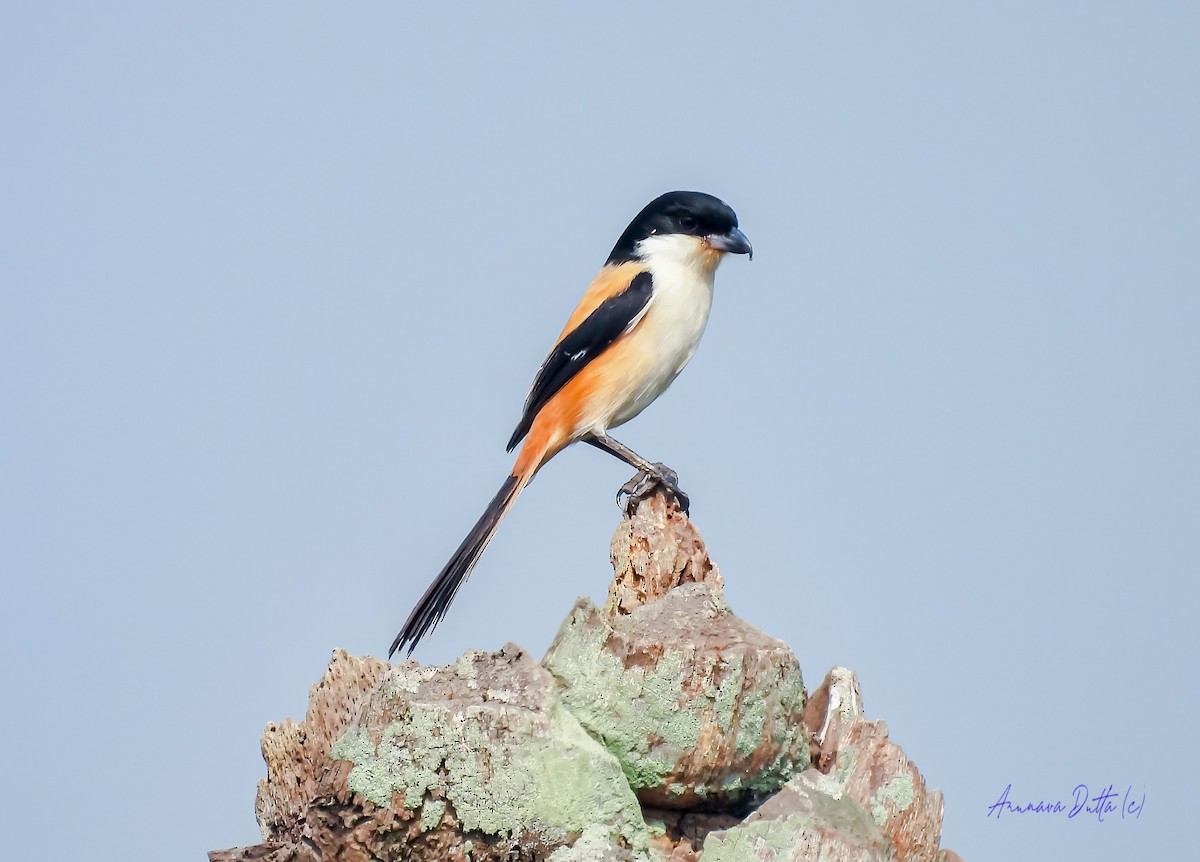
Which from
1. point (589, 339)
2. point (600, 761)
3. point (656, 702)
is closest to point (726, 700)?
point (656, 702)

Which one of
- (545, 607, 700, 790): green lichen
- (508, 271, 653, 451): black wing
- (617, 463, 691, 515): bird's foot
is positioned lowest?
(545, 607, 700, 790): green lichen

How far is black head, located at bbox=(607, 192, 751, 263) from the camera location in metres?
7.10

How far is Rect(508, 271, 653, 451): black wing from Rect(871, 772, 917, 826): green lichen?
3.24m

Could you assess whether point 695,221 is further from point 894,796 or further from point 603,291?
point 894,796

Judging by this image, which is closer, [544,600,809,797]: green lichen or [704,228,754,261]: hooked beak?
[544,600,809,797]: green lichen

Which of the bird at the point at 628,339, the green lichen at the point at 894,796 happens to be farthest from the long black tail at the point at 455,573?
the green lichen at the point at 894,796

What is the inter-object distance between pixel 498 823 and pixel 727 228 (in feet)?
13.3

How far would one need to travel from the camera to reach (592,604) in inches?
162

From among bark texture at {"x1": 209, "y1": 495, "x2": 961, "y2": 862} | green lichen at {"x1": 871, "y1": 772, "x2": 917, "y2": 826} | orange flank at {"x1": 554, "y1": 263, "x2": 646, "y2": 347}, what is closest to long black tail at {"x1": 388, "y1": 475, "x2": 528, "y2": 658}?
orange flank at {"x1": 554, "y1": 263, "x2": 646, "y2": 347}

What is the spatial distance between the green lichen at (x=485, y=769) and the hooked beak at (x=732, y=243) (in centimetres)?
376

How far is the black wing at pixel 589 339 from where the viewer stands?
7.02 meters

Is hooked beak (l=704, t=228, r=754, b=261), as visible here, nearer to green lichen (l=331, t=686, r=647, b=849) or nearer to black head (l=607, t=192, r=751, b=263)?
black head (l=607, t=192, r=751, b=263)

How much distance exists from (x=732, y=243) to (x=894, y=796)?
352 centimetres

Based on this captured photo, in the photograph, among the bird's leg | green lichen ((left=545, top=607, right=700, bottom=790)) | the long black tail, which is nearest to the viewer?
green lichen ((left=545, top=607, right=700, bottom=790))
